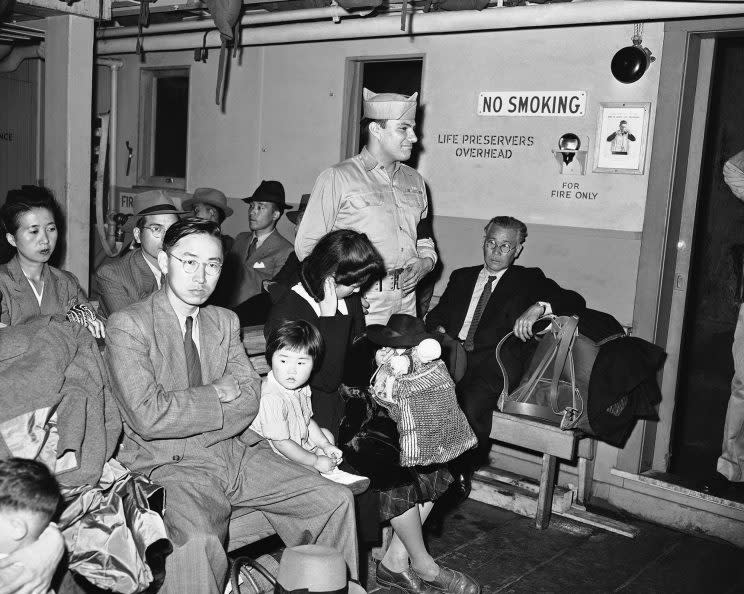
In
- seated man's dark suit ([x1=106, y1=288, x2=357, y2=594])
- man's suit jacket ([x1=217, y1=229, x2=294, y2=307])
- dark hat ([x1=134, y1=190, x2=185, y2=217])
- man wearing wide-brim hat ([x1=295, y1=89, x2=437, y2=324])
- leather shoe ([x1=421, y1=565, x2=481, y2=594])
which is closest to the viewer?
seated man's dark suit ([x1=106, y1=288, x2=357, y2=594])

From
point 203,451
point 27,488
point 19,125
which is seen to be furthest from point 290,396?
point 19,125

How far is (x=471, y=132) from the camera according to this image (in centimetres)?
575

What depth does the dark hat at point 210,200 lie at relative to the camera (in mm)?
6441

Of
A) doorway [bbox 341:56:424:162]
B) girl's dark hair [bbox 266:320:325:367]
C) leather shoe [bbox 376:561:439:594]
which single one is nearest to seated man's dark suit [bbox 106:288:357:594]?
girl's dark hair [bbox 266:320:325:367]

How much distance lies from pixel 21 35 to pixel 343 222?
4517 mm

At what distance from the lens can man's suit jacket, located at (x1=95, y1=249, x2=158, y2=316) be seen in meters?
4.47

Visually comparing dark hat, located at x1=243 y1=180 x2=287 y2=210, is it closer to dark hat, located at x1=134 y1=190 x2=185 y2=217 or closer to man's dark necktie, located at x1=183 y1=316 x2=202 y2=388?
dark hat, located at x1=134 y1=190 x2=185 y2=217

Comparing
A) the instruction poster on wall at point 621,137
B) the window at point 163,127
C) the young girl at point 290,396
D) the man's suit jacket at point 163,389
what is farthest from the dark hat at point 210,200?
the man's suit jacket at point 163,389

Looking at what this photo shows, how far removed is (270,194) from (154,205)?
2026 millimetres

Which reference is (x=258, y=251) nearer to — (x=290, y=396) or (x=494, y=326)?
(x=494, y=326)

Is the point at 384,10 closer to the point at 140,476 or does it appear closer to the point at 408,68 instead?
the point at 408,68

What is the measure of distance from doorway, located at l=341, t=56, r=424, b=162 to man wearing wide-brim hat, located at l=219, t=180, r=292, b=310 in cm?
67

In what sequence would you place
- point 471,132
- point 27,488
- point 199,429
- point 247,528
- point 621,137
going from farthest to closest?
1. point 471,132
2. point 621,137
3. point 247,528
4. point 199,429
5. point 27,488

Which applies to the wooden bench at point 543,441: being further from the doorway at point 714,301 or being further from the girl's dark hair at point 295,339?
the girl's dark hair at point 295,339
